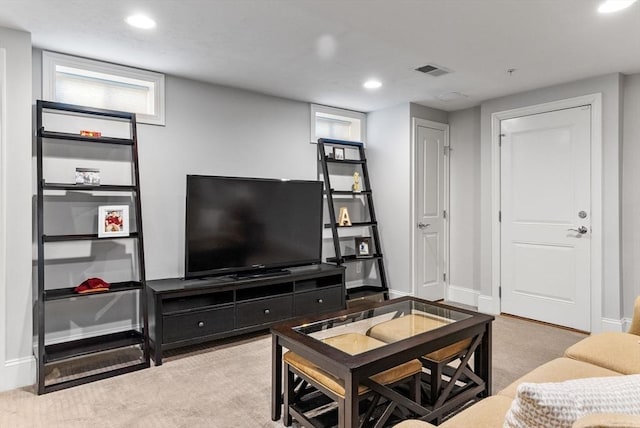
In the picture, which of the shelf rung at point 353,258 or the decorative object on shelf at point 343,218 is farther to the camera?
the decorative object on shelf at point 343,218

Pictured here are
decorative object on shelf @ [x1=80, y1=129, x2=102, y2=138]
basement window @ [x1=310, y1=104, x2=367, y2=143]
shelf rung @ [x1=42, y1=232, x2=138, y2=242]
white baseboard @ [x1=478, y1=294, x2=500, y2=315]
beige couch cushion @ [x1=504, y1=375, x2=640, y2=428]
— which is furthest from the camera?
basement window @ [x1=310, y1=104, x2=367, y2=143]

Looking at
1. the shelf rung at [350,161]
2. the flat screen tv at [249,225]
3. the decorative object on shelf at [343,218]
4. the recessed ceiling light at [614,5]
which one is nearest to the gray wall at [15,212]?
the flat screen tv at [249,225]

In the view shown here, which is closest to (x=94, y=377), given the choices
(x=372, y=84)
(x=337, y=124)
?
(x=372, y=84)

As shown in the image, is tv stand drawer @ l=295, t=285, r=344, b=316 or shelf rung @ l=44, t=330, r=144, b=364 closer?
shelf rung @ l=44, t=330, r=144, b=364

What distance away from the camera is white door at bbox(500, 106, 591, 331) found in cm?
379

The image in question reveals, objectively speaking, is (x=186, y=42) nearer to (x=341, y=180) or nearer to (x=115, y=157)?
(x=115, y=157)

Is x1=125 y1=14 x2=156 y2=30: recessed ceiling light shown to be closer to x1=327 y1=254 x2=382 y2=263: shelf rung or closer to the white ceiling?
the white ceiling

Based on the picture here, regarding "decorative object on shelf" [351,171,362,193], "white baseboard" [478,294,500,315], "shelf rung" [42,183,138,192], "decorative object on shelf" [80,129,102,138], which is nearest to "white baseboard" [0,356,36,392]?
"shelf rung" [42,183,138,192]

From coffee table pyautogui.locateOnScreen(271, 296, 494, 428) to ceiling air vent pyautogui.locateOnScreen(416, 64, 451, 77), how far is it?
205 cm

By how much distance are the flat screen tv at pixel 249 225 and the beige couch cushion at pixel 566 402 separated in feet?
9.46

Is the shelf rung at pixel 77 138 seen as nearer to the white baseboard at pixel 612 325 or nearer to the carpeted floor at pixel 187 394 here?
the carpeted floor at pixel 187 394

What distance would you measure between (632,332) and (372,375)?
63.3 inches

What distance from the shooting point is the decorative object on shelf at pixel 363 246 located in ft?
15.6

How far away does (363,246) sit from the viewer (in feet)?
15.8
